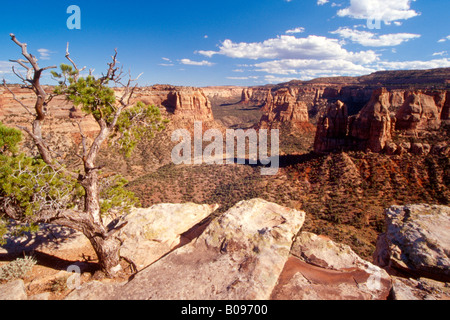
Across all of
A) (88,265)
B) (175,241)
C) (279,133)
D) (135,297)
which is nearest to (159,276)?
(135,297)

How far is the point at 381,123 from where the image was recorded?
33.5 m

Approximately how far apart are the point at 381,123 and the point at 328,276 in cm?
3583

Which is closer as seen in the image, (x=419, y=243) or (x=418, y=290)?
(x=418, y=290)

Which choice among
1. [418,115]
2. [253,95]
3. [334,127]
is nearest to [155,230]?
[334,127]

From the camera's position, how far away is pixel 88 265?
8203 millimetres

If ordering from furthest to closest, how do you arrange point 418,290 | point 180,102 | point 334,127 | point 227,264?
1. point 180,102
2. point 334,127
3. point 227,264
4. point 418,290

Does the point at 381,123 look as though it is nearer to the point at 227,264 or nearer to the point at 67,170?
the point at 227,264

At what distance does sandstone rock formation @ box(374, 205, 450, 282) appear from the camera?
6633 millimetres

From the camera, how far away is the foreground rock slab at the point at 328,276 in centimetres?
518

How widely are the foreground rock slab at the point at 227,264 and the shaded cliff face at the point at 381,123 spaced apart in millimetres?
34048

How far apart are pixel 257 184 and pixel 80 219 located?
101 feet

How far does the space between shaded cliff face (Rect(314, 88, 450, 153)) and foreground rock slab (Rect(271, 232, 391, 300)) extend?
34.1m

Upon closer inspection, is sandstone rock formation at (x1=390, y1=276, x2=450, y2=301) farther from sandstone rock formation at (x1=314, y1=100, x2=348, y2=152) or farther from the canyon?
sandstone rock formation at (x1=314, y1=100, x2=348, y2=152)

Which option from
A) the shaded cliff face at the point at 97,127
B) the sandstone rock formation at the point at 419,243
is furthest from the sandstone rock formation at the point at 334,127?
the shaded cliff face at the point at 97,127
